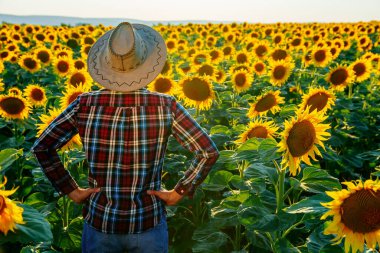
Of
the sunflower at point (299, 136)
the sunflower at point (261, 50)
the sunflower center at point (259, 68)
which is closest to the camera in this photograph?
the sunflower at point (299, 136)

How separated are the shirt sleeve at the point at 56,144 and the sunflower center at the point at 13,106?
3.14m

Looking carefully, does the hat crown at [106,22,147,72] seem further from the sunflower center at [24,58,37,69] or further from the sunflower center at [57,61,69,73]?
the sunflower center at [24,58,37,69]

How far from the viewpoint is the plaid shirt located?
2170mm

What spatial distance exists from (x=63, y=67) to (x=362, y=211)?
7.15m

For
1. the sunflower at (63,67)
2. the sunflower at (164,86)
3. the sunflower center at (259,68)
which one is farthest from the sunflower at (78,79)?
the sunflower center at (259,68)

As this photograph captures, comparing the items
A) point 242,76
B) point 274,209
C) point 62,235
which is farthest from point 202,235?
point 242,76

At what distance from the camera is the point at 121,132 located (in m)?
2.16

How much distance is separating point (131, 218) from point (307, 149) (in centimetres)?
128

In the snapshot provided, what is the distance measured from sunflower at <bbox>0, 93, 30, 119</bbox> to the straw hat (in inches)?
127

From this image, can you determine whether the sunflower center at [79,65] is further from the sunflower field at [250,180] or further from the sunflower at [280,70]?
the sunflower at [280,70]

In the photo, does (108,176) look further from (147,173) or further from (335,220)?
(335,220)

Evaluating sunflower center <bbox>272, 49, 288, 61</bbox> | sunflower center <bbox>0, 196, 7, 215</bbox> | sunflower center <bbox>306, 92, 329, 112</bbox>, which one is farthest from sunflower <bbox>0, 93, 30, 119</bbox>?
sunflower center <bbox>272, 49, 288, 61</bbox>

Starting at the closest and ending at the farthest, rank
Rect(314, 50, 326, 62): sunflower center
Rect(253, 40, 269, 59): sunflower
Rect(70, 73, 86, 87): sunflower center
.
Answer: Rect(70, 73, 86, 87): sunflower center < Rect(314, 50, 326, 62): sunflower center < Rect(253, 40, 269, 59): sunflower

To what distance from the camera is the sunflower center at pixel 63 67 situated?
8023 millimetres
